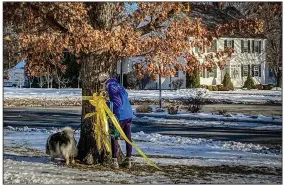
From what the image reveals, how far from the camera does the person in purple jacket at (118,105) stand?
7977 mm

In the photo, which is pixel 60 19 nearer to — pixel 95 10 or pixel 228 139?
pixel 95 10

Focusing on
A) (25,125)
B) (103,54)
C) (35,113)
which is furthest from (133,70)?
(35,113)

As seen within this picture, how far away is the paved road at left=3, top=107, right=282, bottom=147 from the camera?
11828 millimetres

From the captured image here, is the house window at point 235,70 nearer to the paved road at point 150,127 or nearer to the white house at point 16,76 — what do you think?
the paved road at point 150,127

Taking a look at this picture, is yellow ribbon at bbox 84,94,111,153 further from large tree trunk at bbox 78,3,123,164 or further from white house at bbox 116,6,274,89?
white house at bbox 116,6,274,89

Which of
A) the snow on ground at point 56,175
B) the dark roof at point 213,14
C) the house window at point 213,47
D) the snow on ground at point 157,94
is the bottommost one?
the snow on ground at point 56,175

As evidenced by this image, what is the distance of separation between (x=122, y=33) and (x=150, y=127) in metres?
6.08

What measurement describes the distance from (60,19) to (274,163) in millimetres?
3706

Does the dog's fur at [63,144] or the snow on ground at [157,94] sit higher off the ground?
the snow on ground at [157,94]

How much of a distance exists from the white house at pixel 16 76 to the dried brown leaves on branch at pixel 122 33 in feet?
0.87

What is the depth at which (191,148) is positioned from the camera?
1041 centimetres

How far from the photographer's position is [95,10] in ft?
27.0

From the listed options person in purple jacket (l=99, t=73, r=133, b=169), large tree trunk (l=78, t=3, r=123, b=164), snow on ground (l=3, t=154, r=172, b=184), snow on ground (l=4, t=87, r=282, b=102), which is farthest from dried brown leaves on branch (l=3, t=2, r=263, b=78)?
snow on ground (l=3, t=154, r=172, b=184)

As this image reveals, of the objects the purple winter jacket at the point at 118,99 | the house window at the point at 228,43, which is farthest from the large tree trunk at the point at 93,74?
the house window at the point at 228,43
